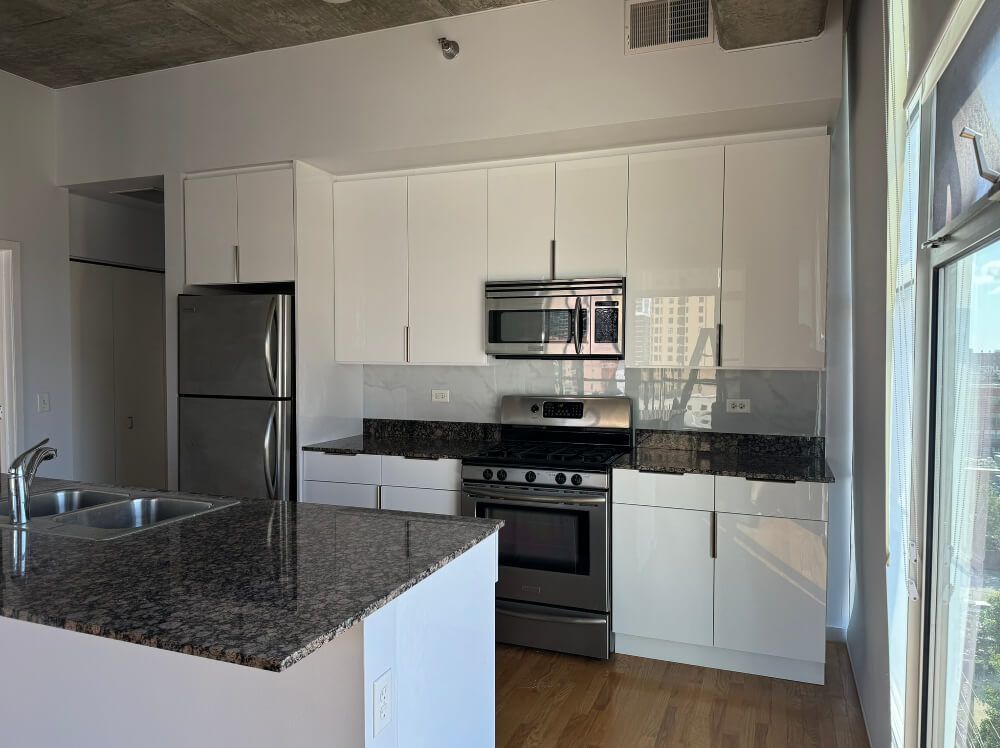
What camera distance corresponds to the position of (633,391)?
3672 millimetres

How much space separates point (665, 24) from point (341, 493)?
2.70 m

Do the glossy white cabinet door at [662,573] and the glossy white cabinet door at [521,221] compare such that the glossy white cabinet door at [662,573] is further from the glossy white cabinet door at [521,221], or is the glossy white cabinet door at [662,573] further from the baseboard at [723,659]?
the glossy white cabinet door at [521,221]

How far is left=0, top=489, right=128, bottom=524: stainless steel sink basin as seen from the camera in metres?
2.26

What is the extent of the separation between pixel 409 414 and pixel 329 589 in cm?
276

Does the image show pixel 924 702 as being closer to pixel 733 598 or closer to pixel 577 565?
pixel 733 598

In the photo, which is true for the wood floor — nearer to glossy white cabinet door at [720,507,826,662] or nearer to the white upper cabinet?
glossy white cabinet door at [720,507,826,662]

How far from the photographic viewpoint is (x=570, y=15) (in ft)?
10.1

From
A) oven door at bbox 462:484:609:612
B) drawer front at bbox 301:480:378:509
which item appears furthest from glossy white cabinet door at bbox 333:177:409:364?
oven door at bbox 462:484:609:612

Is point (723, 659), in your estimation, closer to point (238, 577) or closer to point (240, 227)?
point (238, 577)

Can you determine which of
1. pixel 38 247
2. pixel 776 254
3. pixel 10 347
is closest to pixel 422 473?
pixel 776 254

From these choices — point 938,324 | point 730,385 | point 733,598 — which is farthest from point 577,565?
point 938,324

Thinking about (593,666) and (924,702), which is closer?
(924,702)

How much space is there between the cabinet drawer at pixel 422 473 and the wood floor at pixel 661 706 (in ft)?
2.83

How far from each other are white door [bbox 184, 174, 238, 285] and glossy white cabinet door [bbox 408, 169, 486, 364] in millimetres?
1003
